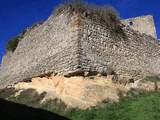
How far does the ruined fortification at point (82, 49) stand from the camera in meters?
12.8

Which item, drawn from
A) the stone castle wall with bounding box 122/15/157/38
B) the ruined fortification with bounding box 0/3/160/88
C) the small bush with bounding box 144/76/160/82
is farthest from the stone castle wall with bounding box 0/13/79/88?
the stone castle wall with bounding box 122/15/157/38

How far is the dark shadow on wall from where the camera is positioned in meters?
7.95

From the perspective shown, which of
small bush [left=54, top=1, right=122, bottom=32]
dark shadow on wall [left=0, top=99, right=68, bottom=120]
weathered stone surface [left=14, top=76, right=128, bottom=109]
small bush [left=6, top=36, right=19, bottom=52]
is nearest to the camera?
dark shadow on wall [left=0, top=99, right=68, bottom=120]

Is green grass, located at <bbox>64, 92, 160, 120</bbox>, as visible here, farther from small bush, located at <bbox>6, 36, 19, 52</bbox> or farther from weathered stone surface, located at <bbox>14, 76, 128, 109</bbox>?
small bush, located at <bbox>6, 36, 19, 52</bbox>

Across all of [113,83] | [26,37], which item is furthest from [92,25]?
[26,37]

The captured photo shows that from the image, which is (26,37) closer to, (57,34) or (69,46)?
(57,34)

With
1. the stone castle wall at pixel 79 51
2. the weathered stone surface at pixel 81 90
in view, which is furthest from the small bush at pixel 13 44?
the weathered stone surface at pixel 81 90

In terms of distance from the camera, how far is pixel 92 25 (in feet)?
45.4

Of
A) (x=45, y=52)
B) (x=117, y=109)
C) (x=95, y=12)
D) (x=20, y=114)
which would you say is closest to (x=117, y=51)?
(x=95, y=12)

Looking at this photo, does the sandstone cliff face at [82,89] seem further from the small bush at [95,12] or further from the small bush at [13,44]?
the small bush at [13,44]

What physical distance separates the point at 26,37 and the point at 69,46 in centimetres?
487

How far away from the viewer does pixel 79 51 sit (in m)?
12.5

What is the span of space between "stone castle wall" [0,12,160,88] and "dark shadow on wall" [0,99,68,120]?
3.25m

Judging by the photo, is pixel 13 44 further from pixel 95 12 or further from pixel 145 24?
pixel 145 24
